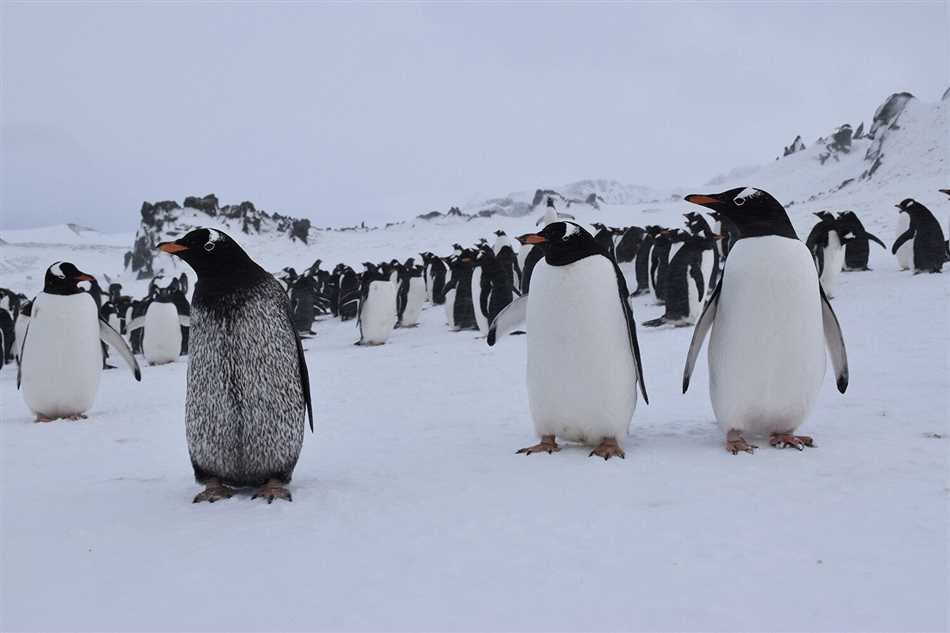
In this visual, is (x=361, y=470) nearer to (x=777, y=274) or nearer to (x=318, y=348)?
(x=777, y=274)

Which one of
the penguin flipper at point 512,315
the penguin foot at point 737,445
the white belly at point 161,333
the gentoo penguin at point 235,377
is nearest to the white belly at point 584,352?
the penguin foot at point 737,445

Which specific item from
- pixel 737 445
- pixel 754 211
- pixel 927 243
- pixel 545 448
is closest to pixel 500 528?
pixel 545 448

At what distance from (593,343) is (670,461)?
2.13 feet

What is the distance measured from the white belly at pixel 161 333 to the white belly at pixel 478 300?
447 centimetres

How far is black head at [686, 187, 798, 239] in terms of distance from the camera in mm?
3566

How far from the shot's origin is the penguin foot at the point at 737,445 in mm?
3438

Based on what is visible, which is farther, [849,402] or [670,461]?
[849,402]

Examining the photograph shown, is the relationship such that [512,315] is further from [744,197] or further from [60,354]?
[60,354]

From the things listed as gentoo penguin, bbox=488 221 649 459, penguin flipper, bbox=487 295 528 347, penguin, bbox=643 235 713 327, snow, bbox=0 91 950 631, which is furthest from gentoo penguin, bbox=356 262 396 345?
gentoo penguin, bbox=488 221 649 459

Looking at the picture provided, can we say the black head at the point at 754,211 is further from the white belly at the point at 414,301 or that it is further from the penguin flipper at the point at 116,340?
the white belly at the point at 414,301

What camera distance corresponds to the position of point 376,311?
11.3 meters

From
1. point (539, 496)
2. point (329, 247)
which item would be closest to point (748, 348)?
point (539, 496)

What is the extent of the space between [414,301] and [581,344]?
1057 centimetres

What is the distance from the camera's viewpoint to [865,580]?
1.97 meters
